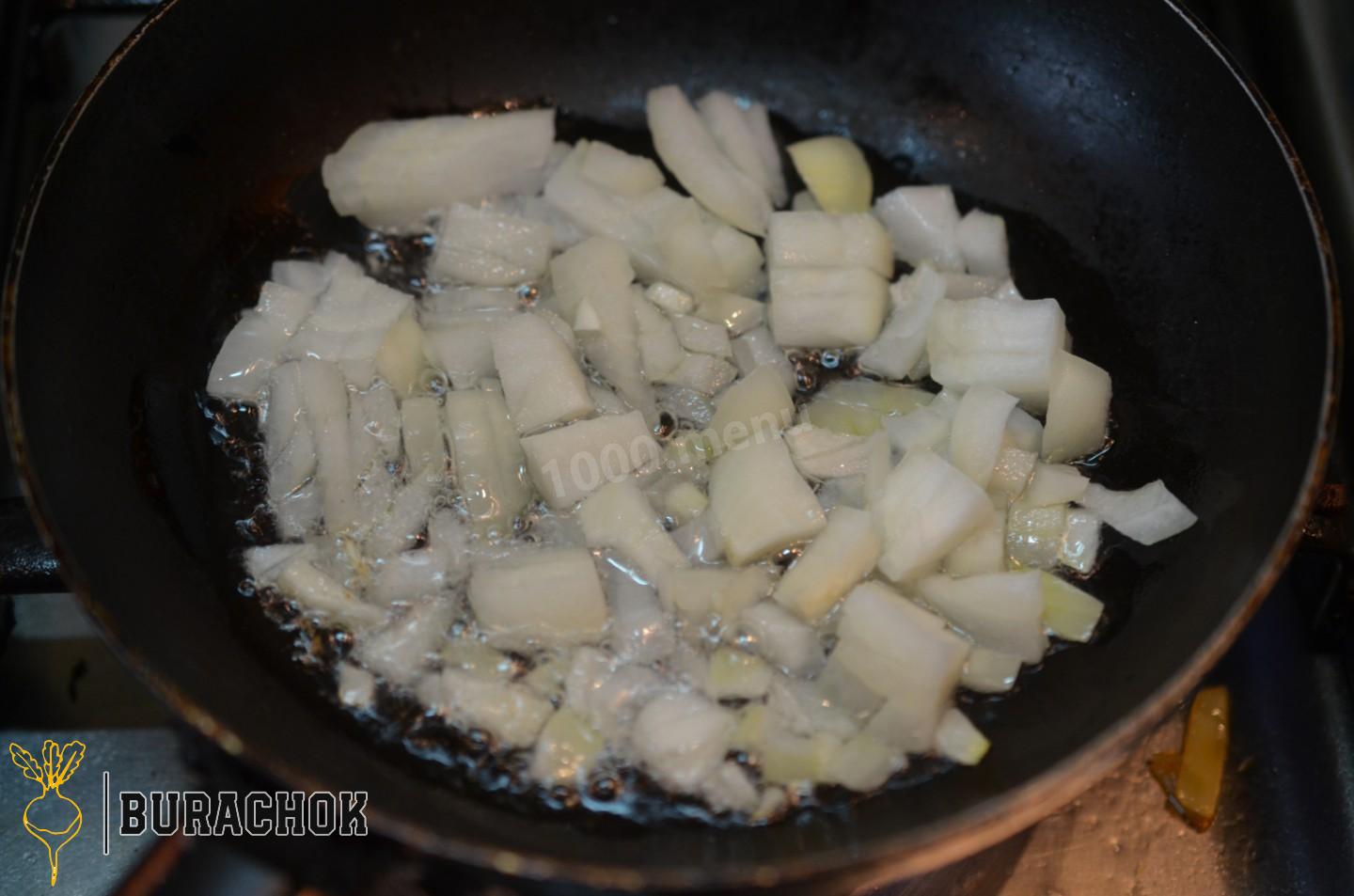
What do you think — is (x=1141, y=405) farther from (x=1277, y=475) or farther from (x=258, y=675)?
(x=258, y=675)

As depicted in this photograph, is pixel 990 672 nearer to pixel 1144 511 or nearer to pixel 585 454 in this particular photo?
pixel 1144 511

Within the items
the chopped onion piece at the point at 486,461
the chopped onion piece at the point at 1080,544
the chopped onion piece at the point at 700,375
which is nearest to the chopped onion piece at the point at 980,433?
the chopped onion piece at the point at 1080,544

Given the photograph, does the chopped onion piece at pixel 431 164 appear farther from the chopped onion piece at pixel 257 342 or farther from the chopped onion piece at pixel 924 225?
the chopped onion piece at pixel 924 225

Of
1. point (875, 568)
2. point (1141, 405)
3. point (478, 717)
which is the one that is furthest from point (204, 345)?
point (1141, 405)

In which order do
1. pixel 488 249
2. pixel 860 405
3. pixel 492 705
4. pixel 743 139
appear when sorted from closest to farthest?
pixel 492 705 < pixel 860 405 < pixel 488 249 < pixel 743 139

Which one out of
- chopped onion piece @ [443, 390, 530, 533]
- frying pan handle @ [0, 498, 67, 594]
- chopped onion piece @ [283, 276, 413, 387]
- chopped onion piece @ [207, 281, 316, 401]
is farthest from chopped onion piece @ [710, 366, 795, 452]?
frying pan handle @ [0, 498, 67, 594]

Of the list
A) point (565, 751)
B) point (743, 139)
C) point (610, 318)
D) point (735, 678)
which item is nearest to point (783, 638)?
point (735, 678)
